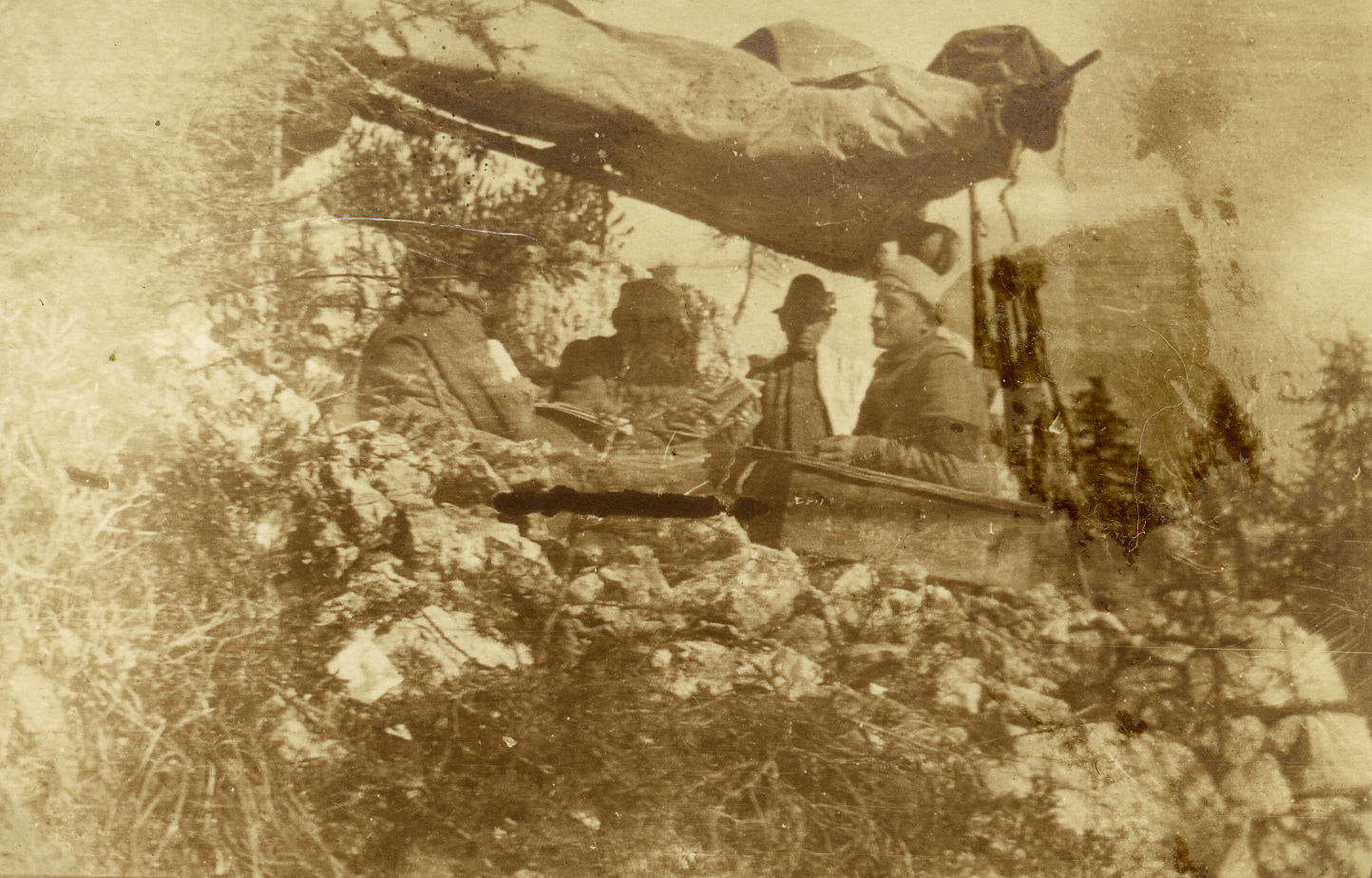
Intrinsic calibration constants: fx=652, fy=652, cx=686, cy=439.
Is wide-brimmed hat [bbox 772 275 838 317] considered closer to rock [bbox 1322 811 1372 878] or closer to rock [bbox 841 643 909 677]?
rock [bbox 841 643 909 677]

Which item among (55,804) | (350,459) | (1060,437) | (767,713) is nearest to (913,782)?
(767,713)

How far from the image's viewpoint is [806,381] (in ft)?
8.79

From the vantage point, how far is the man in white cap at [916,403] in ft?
8.78

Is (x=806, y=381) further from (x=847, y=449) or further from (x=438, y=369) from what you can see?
(x=438, y=369)

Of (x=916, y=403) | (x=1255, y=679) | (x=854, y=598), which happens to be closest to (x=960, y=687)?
(x=854, y=598)

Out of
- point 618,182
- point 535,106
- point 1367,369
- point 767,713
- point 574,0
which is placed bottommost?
point 767,713

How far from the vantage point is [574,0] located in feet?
9.04

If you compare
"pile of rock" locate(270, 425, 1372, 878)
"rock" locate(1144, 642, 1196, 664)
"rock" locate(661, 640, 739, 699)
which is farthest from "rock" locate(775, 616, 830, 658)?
"rock" locate(1144, 642, 1196, 664)

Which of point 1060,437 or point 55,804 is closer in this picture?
point 55,804

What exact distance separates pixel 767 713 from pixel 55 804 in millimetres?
2823

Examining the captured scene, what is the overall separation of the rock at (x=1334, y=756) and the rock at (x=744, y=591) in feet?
7.48

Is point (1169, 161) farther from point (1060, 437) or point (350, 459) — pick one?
point (350, 459)

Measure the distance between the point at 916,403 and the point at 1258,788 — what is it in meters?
2.16

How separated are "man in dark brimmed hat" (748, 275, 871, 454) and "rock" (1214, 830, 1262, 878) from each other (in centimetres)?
238
